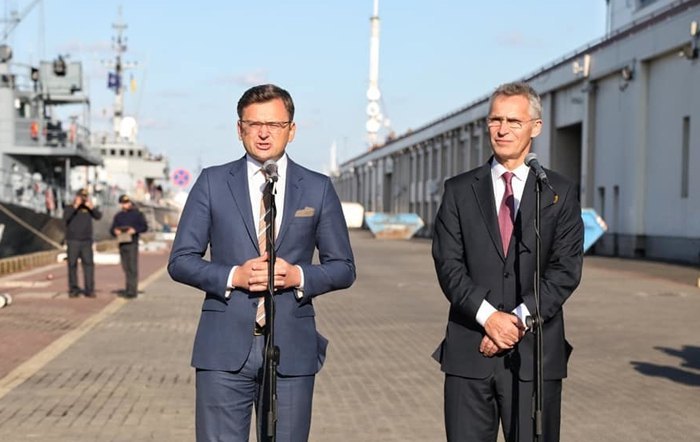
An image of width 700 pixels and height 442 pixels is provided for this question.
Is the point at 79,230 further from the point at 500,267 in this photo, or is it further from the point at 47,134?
the point at 47,134

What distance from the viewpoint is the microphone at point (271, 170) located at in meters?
4.05

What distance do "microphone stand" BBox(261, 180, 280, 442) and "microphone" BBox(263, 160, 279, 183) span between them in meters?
0.02

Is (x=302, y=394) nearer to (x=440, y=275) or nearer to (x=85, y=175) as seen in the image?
(x=440, y=275)

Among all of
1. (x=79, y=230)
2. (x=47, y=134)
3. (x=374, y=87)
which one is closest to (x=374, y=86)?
(x=374, y=87)

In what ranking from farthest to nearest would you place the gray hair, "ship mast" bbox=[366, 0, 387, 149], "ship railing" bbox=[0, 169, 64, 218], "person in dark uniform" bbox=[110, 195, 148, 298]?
1. "ship mast" bbox=[366, 0, 387, 149]
2. "ship railing" bbox=[0, 169, 64, 218]
3. "person in dark uniform" bbox=[110, 195, 148, 298]
4. the gray hair

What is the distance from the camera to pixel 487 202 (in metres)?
4.50

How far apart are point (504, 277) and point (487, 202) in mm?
309

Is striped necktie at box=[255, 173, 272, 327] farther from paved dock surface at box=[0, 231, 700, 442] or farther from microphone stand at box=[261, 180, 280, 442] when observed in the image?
paved dock surface at box=[0, 231, 700, 442]

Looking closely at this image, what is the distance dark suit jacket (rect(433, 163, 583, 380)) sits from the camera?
4.39 m

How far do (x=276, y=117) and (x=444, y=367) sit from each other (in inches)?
47.7

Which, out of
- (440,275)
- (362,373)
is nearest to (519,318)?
(440,275)

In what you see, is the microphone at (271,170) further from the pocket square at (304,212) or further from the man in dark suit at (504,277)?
the man in dark suit at (504,277)

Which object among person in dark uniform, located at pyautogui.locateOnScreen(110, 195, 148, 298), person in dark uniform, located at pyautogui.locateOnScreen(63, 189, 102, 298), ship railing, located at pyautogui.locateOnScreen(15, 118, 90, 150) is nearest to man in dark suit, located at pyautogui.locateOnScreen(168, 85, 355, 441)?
person in dark uniform, located at pyautogui.locateOnScreen(63, 189, 102, 298)

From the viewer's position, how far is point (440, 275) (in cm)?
453
